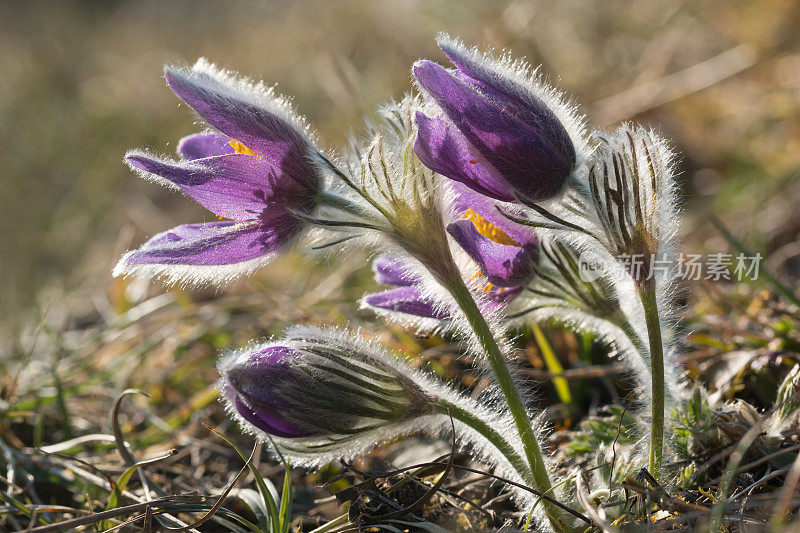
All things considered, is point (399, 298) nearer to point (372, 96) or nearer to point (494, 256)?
point (494, 256)

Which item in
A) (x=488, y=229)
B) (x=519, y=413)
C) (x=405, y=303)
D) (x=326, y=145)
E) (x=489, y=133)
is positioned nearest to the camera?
(x=489, y=133)

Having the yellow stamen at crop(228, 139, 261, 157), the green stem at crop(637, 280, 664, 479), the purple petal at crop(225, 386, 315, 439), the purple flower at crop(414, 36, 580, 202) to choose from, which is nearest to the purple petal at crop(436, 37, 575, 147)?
the purple flower at crop(414, 36, 580, 202)

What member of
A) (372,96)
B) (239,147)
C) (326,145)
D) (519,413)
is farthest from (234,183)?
(372,96)

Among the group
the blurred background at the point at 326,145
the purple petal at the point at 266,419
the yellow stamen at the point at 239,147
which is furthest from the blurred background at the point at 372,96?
the purple petal at the point at 266,419

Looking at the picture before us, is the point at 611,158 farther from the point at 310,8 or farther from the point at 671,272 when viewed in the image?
the point at 310,8

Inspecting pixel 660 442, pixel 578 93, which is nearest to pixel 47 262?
pixel 578 93

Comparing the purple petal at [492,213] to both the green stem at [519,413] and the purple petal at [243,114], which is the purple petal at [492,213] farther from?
the purple petal at [243,114]
